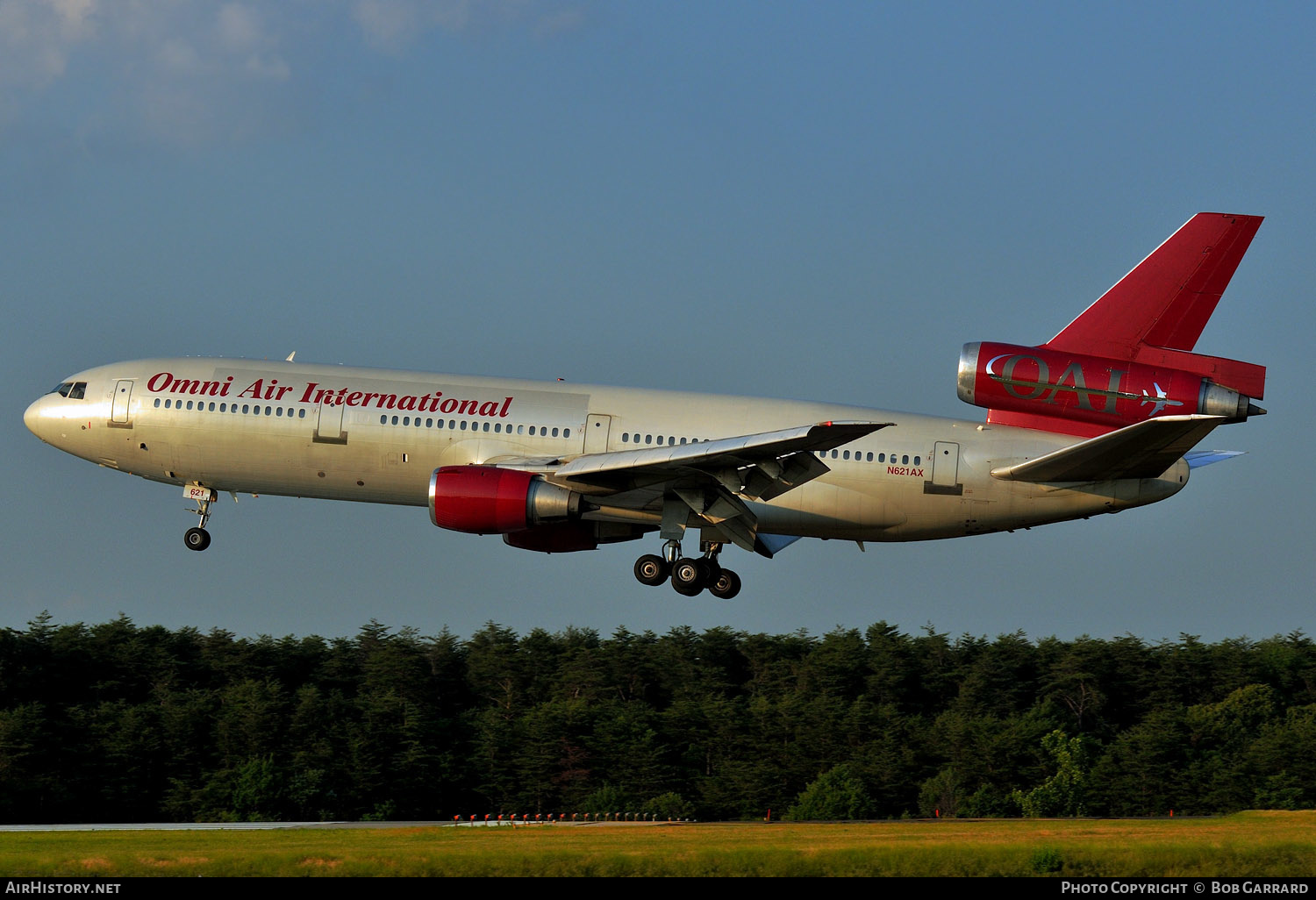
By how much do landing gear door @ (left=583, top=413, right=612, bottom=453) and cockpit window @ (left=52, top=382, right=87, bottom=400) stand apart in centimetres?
1393

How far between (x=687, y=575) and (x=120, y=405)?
15.7 metres

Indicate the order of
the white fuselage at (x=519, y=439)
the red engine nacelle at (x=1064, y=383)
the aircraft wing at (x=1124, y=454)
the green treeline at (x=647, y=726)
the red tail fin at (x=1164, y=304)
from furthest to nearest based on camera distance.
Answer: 1. the green treeline at (x=647, y=726)
2. the white fuselage at (x=519, y=439)
3. the red tail fin at (x=1164, y=304)
4. the red engine nacelle at (x=1064, y=383)
5. the aircraft wing at (x=1124, y=454)

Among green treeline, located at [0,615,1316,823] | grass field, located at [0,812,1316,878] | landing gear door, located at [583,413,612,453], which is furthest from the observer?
green treeline, located at [0,615,1316,823]

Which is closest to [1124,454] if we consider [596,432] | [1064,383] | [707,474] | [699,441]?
[1064,383]

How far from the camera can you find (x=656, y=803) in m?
76.2

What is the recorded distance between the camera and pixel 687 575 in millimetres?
39906

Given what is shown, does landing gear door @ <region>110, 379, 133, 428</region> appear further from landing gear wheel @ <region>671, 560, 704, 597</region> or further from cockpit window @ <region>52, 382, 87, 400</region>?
landing gear wheel @ <region>671, 560, 704, 597</region>

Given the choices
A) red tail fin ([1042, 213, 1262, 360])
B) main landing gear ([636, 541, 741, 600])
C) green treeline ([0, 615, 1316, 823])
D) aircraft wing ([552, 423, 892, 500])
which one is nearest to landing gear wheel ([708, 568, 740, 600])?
main landing gear ([636, 541, 741, 600])

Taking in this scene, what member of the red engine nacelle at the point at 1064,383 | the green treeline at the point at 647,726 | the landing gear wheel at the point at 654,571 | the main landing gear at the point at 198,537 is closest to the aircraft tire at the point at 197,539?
the main landing gear at the point at 198,537

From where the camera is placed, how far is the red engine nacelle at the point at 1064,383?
36.8 meters

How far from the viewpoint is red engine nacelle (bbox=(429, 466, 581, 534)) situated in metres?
36.4

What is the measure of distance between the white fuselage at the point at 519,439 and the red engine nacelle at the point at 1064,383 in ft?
3.65

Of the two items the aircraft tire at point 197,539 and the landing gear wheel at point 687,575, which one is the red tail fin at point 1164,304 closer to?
the landing gear wheel at point 687,575

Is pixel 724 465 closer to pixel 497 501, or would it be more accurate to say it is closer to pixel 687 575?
pixel 687 575
